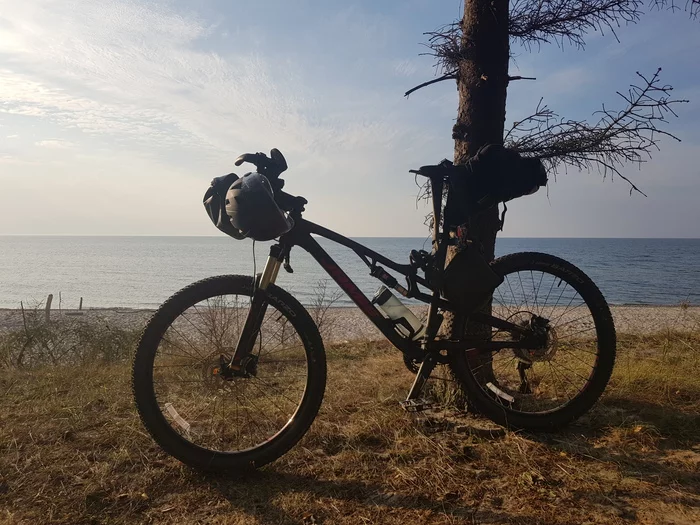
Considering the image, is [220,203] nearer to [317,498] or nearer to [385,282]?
[385,282]

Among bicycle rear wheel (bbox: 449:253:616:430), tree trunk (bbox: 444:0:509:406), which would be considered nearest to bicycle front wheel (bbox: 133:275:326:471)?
bicycle rear wheel (bbox: 449:253:616:430)

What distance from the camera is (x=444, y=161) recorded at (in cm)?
279

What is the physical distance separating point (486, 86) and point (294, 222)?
2195mm

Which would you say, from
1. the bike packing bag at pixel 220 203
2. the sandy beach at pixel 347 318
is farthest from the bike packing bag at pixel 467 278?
the sandy beach at pixel 347 318

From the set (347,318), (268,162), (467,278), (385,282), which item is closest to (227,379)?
(385,282)

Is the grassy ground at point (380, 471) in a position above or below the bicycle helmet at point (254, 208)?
below

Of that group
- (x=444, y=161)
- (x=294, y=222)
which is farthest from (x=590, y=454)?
(x=294, y=222)

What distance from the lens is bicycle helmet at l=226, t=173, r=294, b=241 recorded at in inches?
92.7

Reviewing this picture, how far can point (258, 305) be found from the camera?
8.46 ft

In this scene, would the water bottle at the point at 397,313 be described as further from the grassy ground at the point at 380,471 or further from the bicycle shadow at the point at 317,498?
the bicycle shadow at the point at 317,498

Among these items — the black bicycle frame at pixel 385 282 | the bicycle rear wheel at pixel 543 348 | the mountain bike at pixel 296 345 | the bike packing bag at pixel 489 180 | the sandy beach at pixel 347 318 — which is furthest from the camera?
the sandy beach at pixel 347 318

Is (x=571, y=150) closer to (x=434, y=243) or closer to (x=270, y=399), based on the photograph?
(x=434, y=243)

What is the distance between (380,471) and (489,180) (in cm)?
185

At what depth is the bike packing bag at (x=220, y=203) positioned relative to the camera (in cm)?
252
